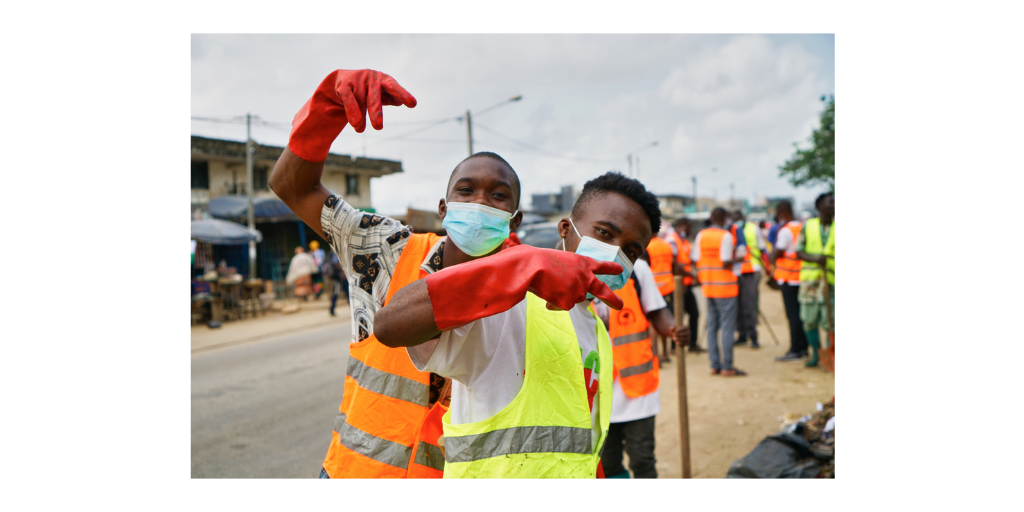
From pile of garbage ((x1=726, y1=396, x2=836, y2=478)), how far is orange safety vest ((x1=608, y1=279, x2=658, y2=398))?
91cm

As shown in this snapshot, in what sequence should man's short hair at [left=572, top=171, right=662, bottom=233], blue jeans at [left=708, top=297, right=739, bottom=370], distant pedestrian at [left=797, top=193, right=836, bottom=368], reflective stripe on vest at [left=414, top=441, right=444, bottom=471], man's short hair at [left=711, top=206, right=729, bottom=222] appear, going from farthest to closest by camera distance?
man's short hair at [left=711, top=206, right=729, bottom=222] → blue jeans at [left=708, top=297, right=739, bottom=370] → distant pedestrian at [left=797, top=193, right=836, bottom=368] → man's short hair at [left=572, top=171, right=662, bottom=233] → reflective stripe on vest at [left=414, top=441, right=444, bottom=471]

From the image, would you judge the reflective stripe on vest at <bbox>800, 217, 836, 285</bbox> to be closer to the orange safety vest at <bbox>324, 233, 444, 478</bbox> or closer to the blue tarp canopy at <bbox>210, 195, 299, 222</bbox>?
the orange safety vest at <bbox>324, 233, 444, 478</bbox>

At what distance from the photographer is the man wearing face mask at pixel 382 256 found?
156 cm

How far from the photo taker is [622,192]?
1751 mm

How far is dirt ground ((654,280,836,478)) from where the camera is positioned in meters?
4.04

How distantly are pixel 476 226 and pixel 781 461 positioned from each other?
108 inches

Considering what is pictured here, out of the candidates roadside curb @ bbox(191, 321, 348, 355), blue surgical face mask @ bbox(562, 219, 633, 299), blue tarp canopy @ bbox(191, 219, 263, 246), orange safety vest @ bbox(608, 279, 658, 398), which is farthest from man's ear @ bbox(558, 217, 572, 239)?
blue tarp canopy @ bbox(191, 219, 263, 246)

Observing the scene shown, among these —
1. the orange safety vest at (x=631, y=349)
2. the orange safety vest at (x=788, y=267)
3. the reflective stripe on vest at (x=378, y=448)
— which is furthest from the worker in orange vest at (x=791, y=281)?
the reflective stripe on vest at (x=378, y=448)

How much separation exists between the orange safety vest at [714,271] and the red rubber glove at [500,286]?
18.5 feet

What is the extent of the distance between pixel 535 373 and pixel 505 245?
1.45 ft

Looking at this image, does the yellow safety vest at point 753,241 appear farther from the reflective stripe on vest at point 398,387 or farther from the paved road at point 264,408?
the reflective stripe on vest at point 398,387

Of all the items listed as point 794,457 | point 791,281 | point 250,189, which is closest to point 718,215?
point 791,281

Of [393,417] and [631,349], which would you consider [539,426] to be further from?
[631,349]

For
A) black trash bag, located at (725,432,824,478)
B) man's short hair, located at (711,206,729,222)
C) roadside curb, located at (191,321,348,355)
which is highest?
man's short hair, located at (711,206,729,222)
